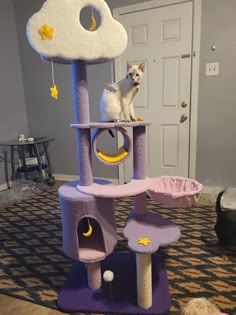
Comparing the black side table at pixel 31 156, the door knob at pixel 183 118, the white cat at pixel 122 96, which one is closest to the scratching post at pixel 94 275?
the white cat at pixel 122 96

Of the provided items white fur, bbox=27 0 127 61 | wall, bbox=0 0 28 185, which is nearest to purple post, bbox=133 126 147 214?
white fur, bbox=27 0 127 61

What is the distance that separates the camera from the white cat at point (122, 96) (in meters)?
1.22

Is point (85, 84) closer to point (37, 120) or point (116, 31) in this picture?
point (116, 31)

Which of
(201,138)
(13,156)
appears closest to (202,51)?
(201,138)

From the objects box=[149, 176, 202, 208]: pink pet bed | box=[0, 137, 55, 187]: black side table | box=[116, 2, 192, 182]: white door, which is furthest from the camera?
box=[0, 137, 55, 187]: black side table

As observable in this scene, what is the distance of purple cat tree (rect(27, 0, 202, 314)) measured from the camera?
3.55ft

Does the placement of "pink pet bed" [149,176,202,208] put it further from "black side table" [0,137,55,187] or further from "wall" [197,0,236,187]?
"black side table" [0,137,55,187]

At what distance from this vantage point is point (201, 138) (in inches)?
103

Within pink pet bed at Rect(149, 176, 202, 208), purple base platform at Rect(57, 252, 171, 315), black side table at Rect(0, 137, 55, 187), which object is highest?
pink pet bed at Rect(149, 176, 202, 208)

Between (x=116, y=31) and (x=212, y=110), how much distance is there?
1710mm

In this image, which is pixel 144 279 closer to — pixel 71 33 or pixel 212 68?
pixel 71 33

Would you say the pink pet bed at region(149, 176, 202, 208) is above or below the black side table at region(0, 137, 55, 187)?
above

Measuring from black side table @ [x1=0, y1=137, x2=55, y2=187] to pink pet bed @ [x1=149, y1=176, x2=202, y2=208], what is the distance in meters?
2.08

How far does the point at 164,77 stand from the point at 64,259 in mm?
2023
